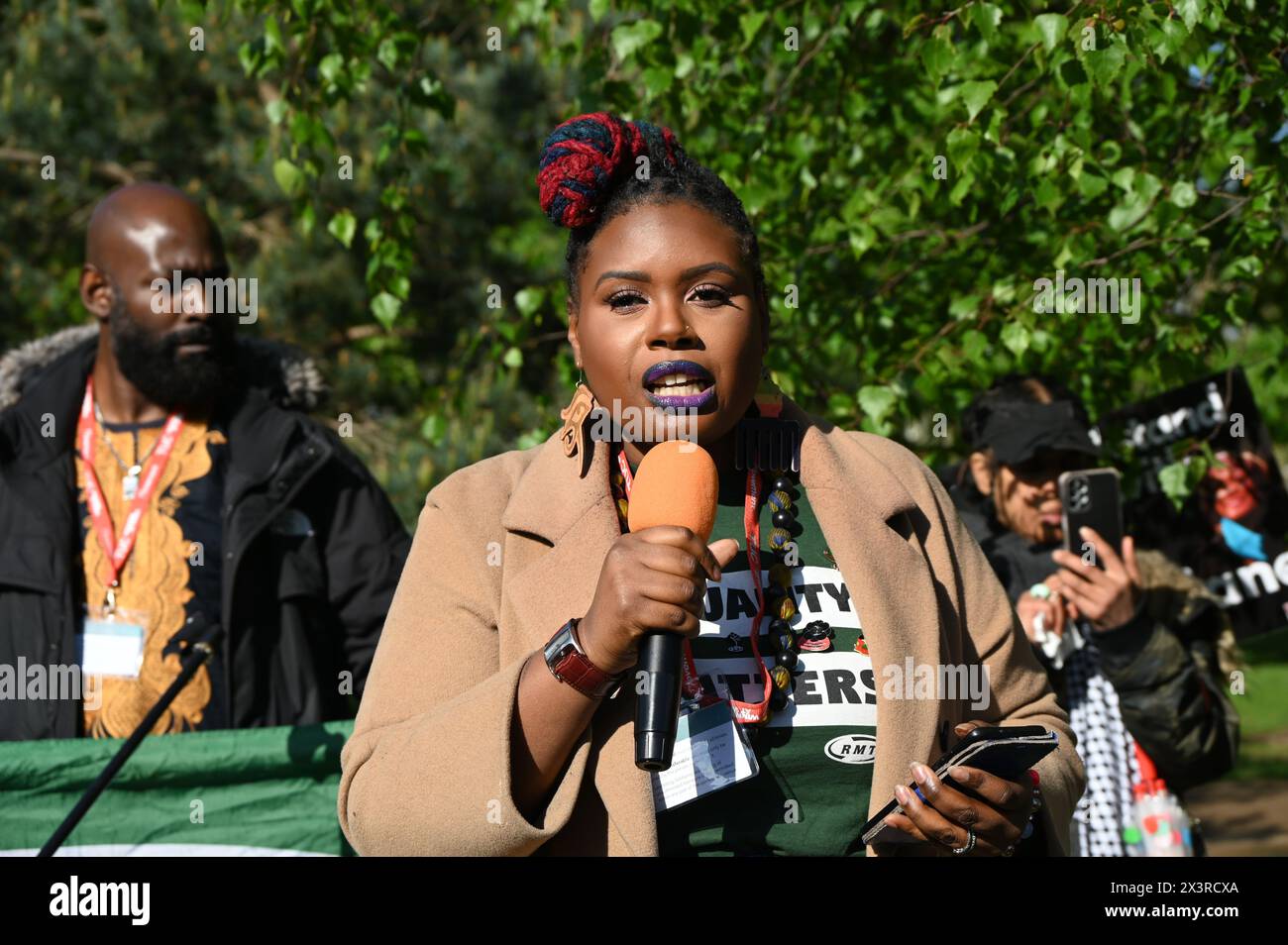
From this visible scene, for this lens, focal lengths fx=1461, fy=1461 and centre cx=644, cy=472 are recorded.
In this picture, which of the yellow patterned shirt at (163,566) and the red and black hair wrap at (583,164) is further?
the yellow patterned shirt at (163,566)

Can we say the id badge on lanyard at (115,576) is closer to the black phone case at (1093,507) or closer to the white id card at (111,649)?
the white id card at (111,649)

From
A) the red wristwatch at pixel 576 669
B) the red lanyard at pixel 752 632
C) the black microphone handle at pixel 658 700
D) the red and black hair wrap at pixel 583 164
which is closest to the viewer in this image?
the black microphone handle at pixel 658 700

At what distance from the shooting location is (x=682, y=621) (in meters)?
2.02

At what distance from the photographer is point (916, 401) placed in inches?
196

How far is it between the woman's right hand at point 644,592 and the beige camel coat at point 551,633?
18cm

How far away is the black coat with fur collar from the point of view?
414 cm

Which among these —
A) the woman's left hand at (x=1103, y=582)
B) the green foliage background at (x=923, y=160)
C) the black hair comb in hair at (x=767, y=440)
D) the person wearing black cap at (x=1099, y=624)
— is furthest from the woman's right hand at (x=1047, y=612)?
the black hair comb in hair at (x=767, y=440)

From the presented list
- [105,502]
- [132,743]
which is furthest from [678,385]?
[105,502]

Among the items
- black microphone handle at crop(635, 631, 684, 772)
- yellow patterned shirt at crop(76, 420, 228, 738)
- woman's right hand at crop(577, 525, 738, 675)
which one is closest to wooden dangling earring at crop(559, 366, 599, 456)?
woman's right hand at crop(577, 525, 738, 675)

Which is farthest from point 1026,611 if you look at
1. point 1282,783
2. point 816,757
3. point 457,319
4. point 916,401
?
point 1282,783

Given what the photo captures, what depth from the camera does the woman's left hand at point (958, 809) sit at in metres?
2.19

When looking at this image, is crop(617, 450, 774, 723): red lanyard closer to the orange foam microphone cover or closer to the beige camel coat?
the beige camel coat
